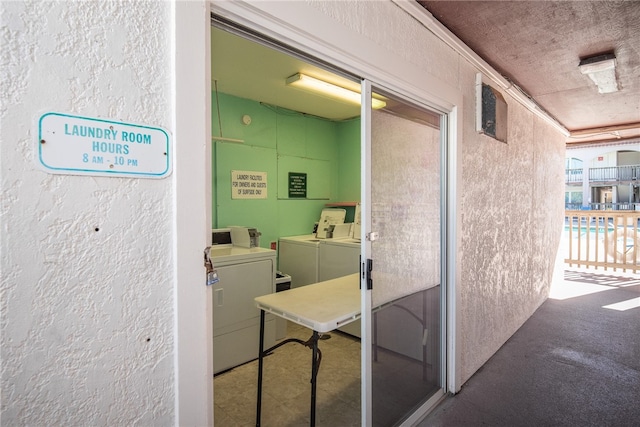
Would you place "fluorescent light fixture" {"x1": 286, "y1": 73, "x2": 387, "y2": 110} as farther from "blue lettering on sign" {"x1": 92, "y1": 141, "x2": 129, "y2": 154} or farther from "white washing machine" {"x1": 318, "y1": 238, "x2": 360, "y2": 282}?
"blue lettering on sign" {"x1": 92, "y1": 141, "x2": 129, "y2": 154}

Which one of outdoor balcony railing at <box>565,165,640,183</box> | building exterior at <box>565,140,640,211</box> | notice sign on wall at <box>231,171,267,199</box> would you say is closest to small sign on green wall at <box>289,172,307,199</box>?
notice sign on wall at <box>231,171,267,199</box>

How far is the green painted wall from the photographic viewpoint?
352cm

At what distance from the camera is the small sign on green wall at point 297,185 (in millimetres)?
4164

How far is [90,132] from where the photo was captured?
820mm

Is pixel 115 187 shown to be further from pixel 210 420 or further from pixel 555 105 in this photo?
pixel 555 105

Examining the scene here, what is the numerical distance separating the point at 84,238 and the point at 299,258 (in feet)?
10.1

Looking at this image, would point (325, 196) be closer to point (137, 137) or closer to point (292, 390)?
point (292, 390)

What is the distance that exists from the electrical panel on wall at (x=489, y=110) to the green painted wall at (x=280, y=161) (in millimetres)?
1930

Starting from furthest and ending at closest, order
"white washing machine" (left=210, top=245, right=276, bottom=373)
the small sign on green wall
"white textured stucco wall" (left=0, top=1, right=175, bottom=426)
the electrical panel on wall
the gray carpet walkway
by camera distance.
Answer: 1. the small sign on green wall
2. "white washing machine" (left=210, top=245, right=276, bottom=373)
3. the electrical panel on wall
4. the gray carpet walkway
5. "white textured stucco wall" (left=0, top=1, right=175, bottom=426)

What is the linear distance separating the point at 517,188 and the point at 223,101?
3085 millimetres

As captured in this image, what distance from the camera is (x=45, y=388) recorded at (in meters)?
0.77

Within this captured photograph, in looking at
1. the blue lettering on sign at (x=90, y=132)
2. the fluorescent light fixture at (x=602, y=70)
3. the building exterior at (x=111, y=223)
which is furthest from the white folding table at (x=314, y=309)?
the fluorescent light fixture at (x=602, y=70)

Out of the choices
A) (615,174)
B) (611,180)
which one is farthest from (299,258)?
(615,174)

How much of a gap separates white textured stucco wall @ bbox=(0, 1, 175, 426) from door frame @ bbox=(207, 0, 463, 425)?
13.1 inches
